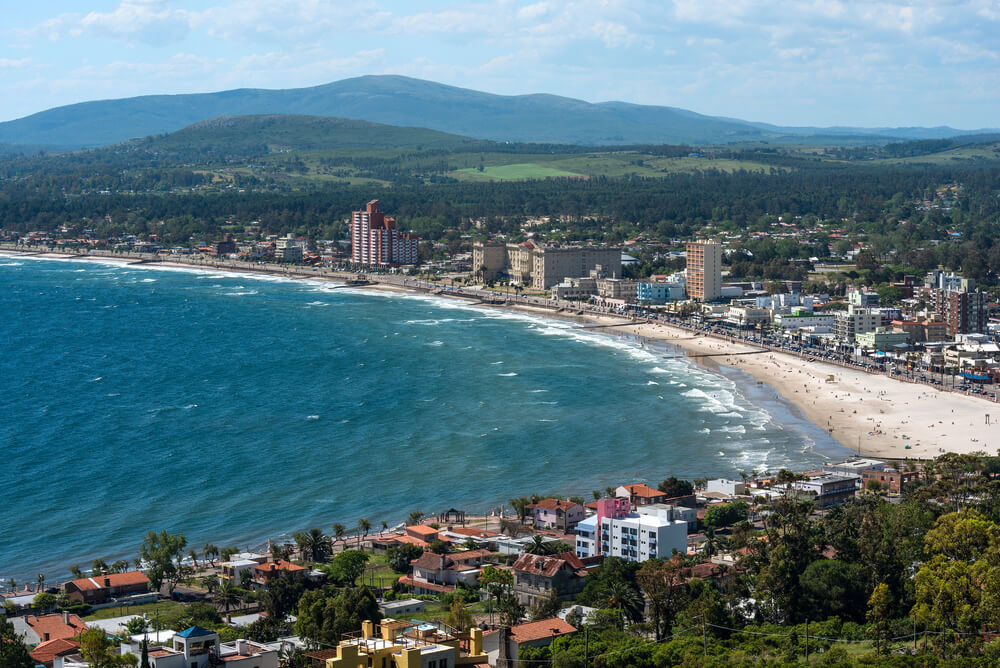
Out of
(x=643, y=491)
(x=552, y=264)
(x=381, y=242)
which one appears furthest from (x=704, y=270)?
(x=643, y=491)

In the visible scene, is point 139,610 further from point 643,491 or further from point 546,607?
point 643,491

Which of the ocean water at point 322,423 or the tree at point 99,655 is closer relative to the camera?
the tree at point 99,655

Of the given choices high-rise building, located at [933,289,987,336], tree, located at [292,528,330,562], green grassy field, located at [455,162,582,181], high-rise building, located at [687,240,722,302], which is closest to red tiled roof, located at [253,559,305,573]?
tree, located at [292,528,330,562]

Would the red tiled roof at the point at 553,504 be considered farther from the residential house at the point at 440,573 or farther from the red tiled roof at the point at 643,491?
the residential house at the point at 440,573

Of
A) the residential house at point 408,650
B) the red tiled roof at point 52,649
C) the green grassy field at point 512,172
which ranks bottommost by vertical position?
the red tiled roof at point 52,649

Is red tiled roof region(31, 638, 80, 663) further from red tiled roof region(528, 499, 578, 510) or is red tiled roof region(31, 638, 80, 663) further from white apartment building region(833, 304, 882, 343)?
white apartment building region(833, 304, 882, 343)

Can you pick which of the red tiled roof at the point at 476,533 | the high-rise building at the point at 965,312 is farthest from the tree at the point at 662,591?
the high-rise building at the point at 965,312
